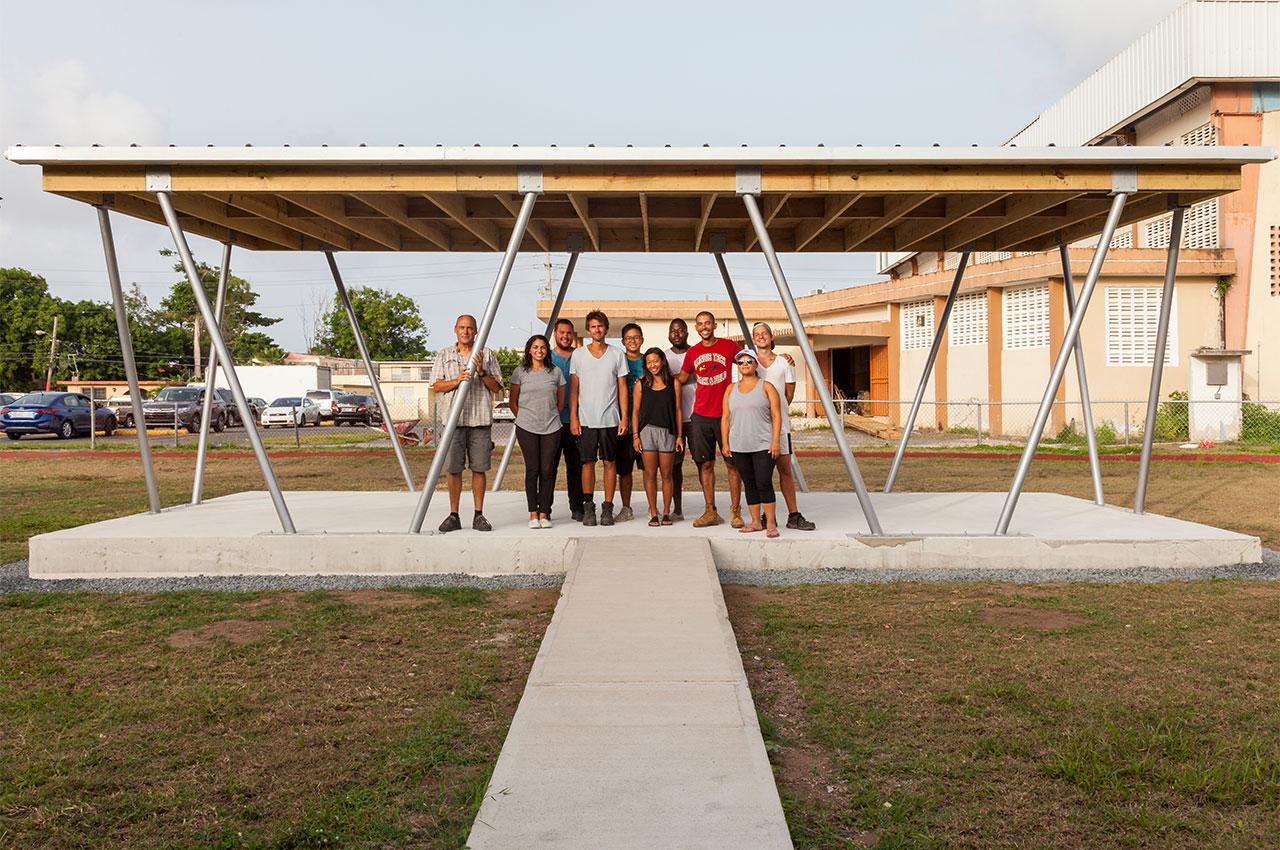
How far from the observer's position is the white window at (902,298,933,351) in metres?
30.9

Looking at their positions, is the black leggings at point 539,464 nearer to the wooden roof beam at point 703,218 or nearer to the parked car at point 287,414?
the wooden roof beam at point 703,218

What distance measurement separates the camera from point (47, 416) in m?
30.3

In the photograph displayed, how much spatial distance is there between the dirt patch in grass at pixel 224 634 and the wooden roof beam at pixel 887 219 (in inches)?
218

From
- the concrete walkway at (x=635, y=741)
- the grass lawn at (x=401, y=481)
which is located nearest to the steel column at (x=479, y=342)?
the concrete walkway at (x=635, y=741)

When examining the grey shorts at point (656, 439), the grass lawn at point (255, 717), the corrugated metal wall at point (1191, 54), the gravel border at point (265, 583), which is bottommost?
the grass lawn at point (255, 717)

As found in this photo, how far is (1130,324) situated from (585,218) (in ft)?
71.0

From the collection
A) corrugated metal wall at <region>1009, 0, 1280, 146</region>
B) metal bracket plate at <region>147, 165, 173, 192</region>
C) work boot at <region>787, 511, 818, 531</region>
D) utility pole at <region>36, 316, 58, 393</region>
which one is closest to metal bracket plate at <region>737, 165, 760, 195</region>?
work boot at <region>787, 511, 818, 531</region>

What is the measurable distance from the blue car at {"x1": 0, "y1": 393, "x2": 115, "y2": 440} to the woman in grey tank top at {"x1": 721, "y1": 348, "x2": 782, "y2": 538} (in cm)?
2877

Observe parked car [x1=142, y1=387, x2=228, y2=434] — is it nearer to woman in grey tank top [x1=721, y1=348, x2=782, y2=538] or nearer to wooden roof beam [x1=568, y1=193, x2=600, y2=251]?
wooden roof beam [x1=568, y1=193, x2=600, y2=251]

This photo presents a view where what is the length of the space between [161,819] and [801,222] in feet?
27.8

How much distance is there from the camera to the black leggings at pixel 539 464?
26.4 feet

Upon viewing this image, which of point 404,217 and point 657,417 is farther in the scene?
point 404,217

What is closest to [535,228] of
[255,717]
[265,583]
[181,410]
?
[265,583]

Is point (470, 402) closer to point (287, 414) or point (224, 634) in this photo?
point (224, 634)
